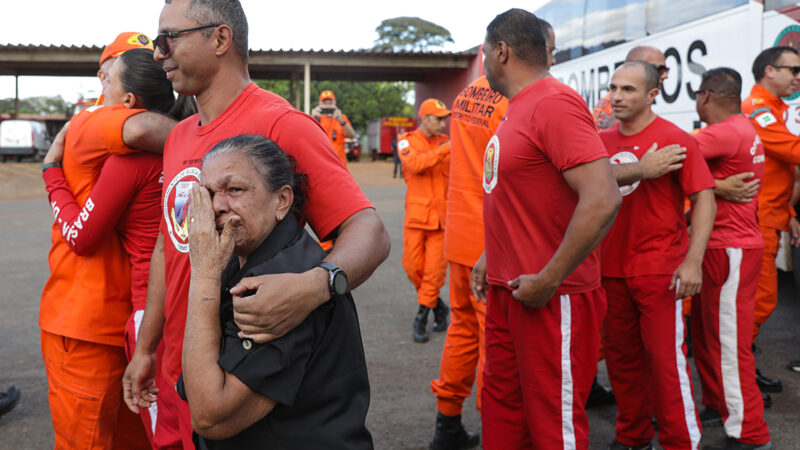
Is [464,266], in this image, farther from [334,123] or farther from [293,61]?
[293,61]

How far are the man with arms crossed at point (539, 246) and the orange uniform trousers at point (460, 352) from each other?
786 millimetres

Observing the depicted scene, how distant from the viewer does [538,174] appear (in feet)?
8.24

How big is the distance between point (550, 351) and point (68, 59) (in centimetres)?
1989

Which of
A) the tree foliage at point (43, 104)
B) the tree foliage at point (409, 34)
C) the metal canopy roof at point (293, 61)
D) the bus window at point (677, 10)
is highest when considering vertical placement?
the tree foliage at point (409, 34)

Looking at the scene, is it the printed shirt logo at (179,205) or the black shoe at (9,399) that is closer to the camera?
the printed shirt logo at (179,205)

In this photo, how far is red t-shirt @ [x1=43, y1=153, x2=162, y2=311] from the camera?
2404 millimetres

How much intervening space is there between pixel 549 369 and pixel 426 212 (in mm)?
3671

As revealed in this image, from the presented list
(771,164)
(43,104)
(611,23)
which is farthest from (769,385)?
(43,104)

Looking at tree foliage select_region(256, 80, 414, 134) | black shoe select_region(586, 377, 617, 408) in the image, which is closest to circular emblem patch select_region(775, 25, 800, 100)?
black shoe select_region(586, 377, 617, 408)

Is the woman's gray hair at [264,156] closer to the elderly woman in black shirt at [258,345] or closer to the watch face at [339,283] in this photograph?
the elderly woman in black shirt at [258,345]

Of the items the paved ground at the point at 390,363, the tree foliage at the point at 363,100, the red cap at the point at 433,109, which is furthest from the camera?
the tree foliage at the point at 363,100

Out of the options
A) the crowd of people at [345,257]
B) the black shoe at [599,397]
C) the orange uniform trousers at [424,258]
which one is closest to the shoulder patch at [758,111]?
the crowd of people at [345,257]

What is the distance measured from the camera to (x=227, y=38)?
1.94 m

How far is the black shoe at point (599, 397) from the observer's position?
4.29m
